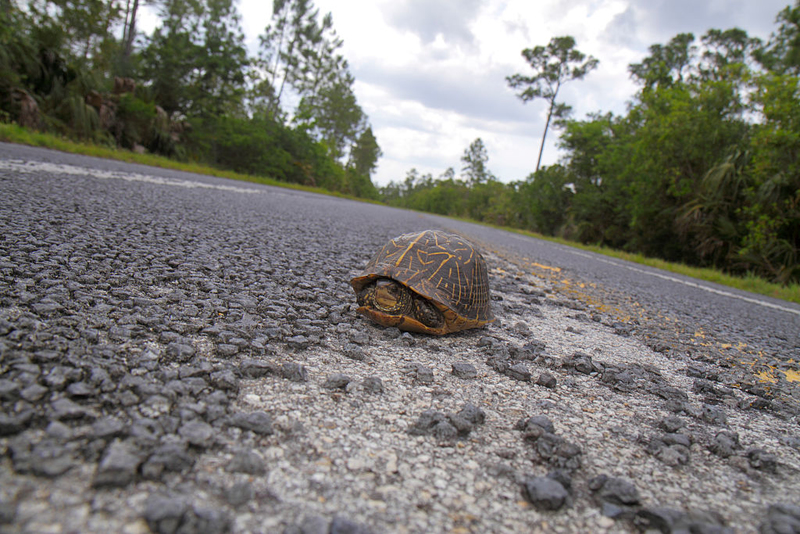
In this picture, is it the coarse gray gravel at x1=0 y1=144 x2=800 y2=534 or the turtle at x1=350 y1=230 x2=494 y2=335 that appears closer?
the coarse gray gravel at x1=0 y1=144 x2=800 y2=534

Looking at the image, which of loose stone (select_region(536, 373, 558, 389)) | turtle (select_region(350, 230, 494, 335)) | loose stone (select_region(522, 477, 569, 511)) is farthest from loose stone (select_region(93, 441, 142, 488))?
loose stone (select_region(536, 373, 558, 389))

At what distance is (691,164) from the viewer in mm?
16312

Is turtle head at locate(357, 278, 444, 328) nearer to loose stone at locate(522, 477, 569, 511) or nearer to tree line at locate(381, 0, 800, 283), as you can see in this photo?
loose stone at locate(522, 477, 569, 511)

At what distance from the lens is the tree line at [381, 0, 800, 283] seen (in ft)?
37.2

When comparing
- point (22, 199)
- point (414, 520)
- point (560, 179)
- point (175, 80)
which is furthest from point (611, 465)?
point (560, 179)

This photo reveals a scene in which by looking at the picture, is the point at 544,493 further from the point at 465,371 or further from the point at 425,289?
the point at 425,289

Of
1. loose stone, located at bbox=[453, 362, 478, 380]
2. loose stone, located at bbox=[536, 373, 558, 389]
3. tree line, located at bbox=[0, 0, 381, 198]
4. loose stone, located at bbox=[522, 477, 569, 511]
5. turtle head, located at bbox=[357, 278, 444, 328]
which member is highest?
tree line, located at bbox=[0, 0, 381, 198]

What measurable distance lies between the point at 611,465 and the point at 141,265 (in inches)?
104

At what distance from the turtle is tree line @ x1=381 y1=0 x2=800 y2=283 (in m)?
12.8

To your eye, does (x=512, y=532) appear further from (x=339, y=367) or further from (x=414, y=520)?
(x=339, y=367)

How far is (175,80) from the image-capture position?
2053 cm

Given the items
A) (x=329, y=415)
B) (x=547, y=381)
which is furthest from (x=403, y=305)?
(x=329, y=415)

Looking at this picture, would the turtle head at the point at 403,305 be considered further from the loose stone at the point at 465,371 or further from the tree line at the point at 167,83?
the tree line at the point at 167,83

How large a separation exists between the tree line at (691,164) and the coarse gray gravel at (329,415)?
40.7 ft
